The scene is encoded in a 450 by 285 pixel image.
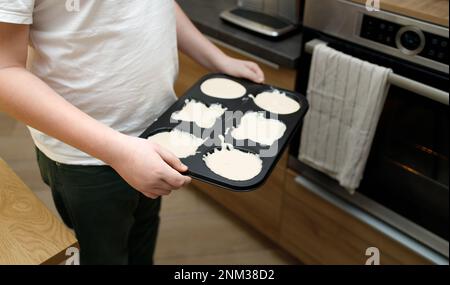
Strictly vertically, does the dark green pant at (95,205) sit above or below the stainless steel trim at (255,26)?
below

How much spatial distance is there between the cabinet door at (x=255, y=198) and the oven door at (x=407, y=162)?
7.7 inches

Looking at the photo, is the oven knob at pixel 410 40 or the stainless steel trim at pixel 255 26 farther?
the stainless steel trim at pixel 255 26

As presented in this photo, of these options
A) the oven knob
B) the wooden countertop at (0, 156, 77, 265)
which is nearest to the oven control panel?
the oven knob

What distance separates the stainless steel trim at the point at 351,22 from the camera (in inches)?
34.5

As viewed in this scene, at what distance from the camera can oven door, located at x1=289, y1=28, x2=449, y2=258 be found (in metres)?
0.95

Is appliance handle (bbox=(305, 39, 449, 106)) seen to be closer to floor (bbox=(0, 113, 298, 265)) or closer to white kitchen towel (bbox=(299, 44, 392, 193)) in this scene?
white kitchen towel (bbox=(299, 44, 392, 193))

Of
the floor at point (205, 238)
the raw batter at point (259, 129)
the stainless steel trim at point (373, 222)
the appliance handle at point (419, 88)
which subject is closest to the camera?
the raw batter at point (259, 129)

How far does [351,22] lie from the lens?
3.12 feet

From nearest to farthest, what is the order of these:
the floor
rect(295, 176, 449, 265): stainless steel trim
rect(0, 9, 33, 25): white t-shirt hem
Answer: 1. rect(0, 9, 33, 25): white t-shirt hem
2. rect(295, 176, 449, 265): stainless steel trim
3. the floor

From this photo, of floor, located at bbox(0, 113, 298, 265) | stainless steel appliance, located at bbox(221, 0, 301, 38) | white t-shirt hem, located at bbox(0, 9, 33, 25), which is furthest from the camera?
floor, located at bbox(0, 113, 298, 265)

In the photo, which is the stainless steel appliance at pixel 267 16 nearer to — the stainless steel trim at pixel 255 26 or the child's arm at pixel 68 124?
the stainless steel trim at pixel 255 26

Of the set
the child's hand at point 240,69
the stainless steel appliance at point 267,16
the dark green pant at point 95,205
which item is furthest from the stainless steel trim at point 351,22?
the dark green pant at point 95,205
